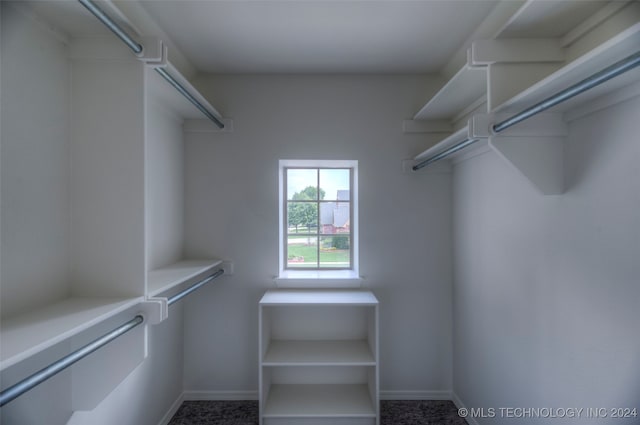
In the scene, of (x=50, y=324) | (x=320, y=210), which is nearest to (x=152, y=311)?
(x=50, y=324)

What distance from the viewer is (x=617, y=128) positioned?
1011mm

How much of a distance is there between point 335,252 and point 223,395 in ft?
4.49

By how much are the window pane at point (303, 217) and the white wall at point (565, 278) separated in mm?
1212

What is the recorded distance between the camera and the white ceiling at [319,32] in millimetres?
1524

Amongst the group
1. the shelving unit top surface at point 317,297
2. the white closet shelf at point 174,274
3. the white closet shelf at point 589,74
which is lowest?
the shelving unit top surface at point 317,297

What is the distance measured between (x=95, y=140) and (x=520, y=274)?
198cm

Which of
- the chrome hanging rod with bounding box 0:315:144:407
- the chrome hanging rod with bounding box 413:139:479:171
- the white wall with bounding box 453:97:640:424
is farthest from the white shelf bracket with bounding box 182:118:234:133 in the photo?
the white wall with bounding box 453:97:640:424

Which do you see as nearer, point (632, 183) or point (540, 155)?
point (632, 183)

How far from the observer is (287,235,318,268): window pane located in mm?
2605

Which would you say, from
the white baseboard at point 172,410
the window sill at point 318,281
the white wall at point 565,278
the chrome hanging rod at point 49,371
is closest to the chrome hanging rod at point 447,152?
the white wall at point 565,278

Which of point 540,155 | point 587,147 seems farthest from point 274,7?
point 587,147

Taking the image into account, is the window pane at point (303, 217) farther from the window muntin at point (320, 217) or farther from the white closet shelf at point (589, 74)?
the white closet shelf at point (589, 74)

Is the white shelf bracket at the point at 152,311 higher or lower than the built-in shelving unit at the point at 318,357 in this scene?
higher

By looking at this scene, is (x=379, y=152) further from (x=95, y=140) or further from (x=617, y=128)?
(x=95, y=140)
